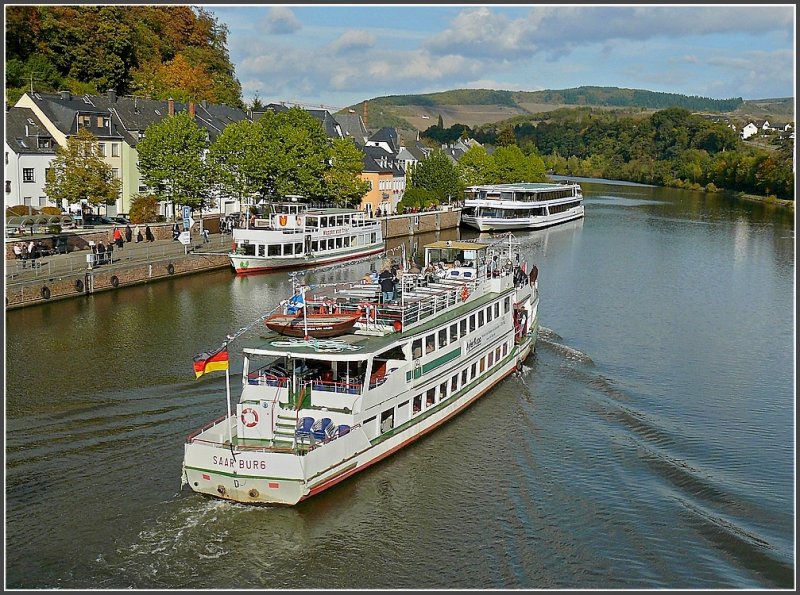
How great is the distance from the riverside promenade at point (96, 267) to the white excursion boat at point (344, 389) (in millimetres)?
20255

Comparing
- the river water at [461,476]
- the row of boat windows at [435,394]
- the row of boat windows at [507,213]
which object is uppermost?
the row of boat windows at [507,213]

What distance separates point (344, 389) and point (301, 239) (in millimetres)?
38451


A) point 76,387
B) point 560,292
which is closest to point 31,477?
point 76,387

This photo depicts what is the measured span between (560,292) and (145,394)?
94.1ft

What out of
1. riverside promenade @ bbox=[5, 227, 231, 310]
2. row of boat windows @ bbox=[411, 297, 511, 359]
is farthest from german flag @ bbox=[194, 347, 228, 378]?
riverside promenade @ bbox=[5, 227, 231, 310]

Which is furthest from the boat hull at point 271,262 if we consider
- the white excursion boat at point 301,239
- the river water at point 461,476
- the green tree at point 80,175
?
the green tree at point 80,175

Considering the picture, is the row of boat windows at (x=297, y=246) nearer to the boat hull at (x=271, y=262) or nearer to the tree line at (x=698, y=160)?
the boat hull at (x=271, y=262)

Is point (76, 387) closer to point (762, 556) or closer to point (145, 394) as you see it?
point (145, 394)

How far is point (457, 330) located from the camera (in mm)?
30359

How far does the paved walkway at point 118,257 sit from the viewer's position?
47.3 meters

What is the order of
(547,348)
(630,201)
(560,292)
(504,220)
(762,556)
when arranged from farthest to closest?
(630,201) < (504,220) < (560,292) < (547,348) < (762,556)

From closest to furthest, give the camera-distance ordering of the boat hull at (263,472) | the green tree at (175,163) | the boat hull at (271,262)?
the boat hull at (263,472)
the boat hull at (271,262)
the green tree at (175,163)

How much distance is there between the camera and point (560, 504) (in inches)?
949

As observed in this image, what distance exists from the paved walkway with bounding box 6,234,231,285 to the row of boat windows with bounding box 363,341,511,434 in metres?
25.0
